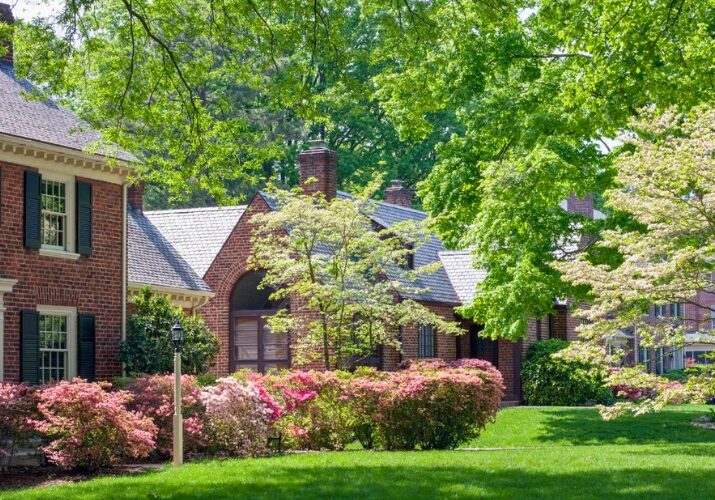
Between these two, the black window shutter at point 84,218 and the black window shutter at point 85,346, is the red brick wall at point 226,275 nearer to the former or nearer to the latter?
the black window shutter at point 85,346

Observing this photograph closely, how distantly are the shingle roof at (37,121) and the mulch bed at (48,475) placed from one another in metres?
6.03

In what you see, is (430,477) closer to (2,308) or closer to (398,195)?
(2,308)

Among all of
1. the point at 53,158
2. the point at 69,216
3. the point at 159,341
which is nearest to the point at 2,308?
the point at 69,216

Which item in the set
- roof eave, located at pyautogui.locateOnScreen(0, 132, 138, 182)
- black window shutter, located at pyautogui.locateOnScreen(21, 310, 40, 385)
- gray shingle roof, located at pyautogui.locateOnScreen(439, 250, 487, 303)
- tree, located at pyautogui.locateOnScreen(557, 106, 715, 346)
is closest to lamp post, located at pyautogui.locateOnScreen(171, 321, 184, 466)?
roof eave, located at pyautogui.locateOnScreen(0, 132, 138, 182)

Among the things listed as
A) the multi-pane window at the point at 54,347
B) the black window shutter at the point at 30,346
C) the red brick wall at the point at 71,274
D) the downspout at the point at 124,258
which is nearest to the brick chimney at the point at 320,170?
the downspout at the point at 124,258

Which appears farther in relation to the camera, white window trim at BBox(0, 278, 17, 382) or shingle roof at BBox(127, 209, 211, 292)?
shingle roof at BBox(127, 209, 211, 292)

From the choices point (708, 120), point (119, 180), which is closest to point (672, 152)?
point (708, 120)

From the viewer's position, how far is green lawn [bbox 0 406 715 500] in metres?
15.9

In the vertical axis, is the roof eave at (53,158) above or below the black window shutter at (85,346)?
above

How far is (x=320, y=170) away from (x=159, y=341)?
12.1 meters

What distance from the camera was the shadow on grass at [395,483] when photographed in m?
15.8

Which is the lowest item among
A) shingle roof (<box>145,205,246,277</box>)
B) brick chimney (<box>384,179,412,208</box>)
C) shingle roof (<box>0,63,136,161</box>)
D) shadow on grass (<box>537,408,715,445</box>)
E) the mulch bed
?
shadow on grass (<box>537,408,715,445</box>)

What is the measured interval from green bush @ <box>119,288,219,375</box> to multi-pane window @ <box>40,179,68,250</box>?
2959mm

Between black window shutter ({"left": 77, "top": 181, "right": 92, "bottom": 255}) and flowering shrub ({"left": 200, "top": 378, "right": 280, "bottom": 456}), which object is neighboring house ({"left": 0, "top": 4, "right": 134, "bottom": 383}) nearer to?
black window shutter ({"left": 77, "top": 181, "right": 92, "bottom": 255})
